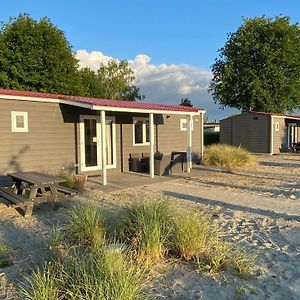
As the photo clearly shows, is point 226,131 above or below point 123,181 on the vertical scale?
above

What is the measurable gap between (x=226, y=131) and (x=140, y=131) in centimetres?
1471

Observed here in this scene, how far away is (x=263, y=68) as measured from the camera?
33.6m

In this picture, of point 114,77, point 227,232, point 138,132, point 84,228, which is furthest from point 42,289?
point 114,77

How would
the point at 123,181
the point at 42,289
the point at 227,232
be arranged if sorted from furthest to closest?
1. the point at 123,181
2. the point at 227,232
3. the point at 42,289

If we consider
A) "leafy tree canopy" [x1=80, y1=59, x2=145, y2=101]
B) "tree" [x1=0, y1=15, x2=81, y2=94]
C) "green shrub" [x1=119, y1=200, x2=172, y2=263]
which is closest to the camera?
"green shrub" [x1=119, y1=200, x2=172, y2=263]

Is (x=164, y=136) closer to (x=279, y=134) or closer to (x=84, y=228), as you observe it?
(x=84, y=228)

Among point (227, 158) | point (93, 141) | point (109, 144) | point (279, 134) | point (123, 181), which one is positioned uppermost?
point (279, 134)

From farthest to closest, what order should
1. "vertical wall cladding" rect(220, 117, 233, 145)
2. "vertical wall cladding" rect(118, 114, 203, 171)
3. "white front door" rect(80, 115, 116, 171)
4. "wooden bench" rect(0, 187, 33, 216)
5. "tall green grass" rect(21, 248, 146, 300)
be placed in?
1. "vertical wall cladding" rect(220, 117, 233, 145)
2. "vertical wall cladding" rect(118, 114, 203, 171)
3. "white front door" rect(80, 115, 116, 171)
4. "wooden bench" rect(0, 187, 33, 216)
5. "tall green grass" rect(21, 248, 146, 300)

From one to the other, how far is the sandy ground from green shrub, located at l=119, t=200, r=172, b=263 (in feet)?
1.03

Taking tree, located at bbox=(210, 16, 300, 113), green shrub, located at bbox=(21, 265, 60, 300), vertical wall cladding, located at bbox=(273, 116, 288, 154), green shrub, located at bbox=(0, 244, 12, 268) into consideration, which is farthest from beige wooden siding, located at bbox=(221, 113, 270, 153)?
green shrub, located at bbox=(21, 265, 60, 300)

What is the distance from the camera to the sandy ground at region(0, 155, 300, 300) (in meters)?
3.61

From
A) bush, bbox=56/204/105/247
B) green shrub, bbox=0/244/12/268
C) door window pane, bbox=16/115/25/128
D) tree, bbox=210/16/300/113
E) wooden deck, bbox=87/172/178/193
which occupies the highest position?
tree, bbox=210/16/300/113

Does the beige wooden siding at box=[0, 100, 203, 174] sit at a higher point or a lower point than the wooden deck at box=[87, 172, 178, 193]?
higher

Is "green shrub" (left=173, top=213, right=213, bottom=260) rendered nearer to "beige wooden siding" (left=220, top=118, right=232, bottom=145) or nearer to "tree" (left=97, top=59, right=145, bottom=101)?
"beige wooden siding" (left=220, top=118, right=232, bottom=145)
